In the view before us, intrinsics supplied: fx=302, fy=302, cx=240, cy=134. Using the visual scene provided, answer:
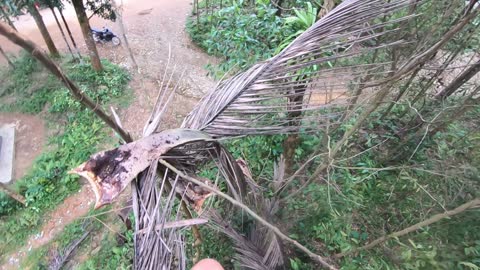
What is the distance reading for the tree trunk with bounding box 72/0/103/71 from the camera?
7567 mm

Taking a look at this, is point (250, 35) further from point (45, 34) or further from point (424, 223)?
point (45, 34)

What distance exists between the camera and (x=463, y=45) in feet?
9.73

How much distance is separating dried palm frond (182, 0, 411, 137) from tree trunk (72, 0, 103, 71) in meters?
7.29

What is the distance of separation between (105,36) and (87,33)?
1.94 metres

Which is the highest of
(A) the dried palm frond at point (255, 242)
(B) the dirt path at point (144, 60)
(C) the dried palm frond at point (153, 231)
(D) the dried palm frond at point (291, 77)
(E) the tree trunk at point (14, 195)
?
(D) the dried palm frond at point (291, 77)

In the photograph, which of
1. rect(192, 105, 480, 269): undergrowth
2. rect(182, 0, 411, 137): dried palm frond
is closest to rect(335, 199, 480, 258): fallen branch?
rect(192, 105, 480, 269): undergrowth

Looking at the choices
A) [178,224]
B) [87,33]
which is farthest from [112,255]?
[87,33]

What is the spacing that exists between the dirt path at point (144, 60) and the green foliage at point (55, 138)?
0.36 m

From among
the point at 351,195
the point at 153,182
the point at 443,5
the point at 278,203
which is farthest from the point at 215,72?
the point at 153,182

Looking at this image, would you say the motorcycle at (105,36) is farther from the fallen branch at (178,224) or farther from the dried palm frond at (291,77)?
the fallen branch at (178,224)

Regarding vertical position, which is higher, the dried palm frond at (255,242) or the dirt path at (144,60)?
the dried palm frond at (255,242)

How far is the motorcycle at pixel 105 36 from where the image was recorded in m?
10.0

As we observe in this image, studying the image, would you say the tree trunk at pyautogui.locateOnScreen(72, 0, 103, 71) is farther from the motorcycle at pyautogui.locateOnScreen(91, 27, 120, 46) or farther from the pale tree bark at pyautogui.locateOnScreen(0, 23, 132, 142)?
the pale tree bark at pyautogui.locateOnScreen(0, 23, 132, 142)

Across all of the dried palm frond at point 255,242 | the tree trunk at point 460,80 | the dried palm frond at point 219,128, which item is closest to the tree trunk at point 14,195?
the dried palm frond at point 255,242
